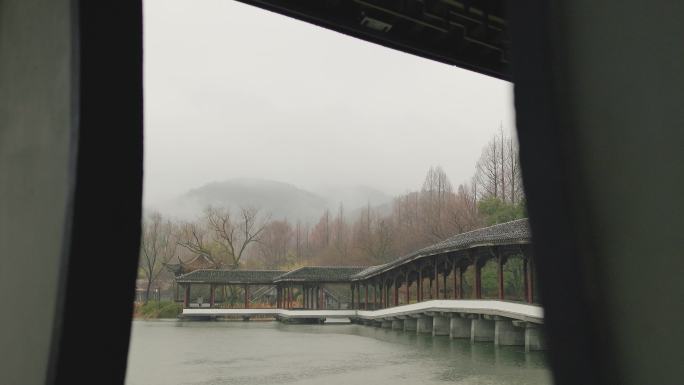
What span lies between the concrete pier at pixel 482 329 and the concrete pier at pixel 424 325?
11.5ft

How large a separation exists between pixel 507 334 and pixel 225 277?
1280cm

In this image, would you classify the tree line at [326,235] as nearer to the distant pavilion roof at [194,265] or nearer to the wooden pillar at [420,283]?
the distant pavilion roof at [194,265]

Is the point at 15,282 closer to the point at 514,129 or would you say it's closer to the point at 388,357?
the point at 514,129

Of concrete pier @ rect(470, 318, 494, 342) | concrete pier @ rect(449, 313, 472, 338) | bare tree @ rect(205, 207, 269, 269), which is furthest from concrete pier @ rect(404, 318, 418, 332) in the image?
bare tree @ rect(205, 207, 269, 269)

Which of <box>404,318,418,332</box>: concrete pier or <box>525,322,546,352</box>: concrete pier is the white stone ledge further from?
<box>404,318,418,332</box>: concrete pier

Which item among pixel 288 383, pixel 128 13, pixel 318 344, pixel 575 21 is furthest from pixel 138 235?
pixel 318 344

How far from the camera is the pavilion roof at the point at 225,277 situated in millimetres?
21312

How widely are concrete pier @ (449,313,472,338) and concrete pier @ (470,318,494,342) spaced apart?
39.0 inches

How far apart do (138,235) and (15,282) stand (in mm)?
342

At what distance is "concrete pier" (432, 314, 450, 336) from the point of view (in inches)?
587

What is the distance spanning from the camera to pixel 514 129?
0.66 m

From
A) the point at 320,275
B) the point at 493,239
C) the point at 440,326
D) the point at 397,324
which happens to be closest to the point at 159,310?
the point at 320,275

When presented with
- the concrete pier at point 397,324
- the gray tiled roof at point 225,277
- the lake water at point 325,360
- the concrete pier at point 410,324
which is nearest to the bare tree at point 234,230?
the gray tiled roof at point 225,277

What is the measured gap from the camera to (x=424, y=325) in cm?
1619
